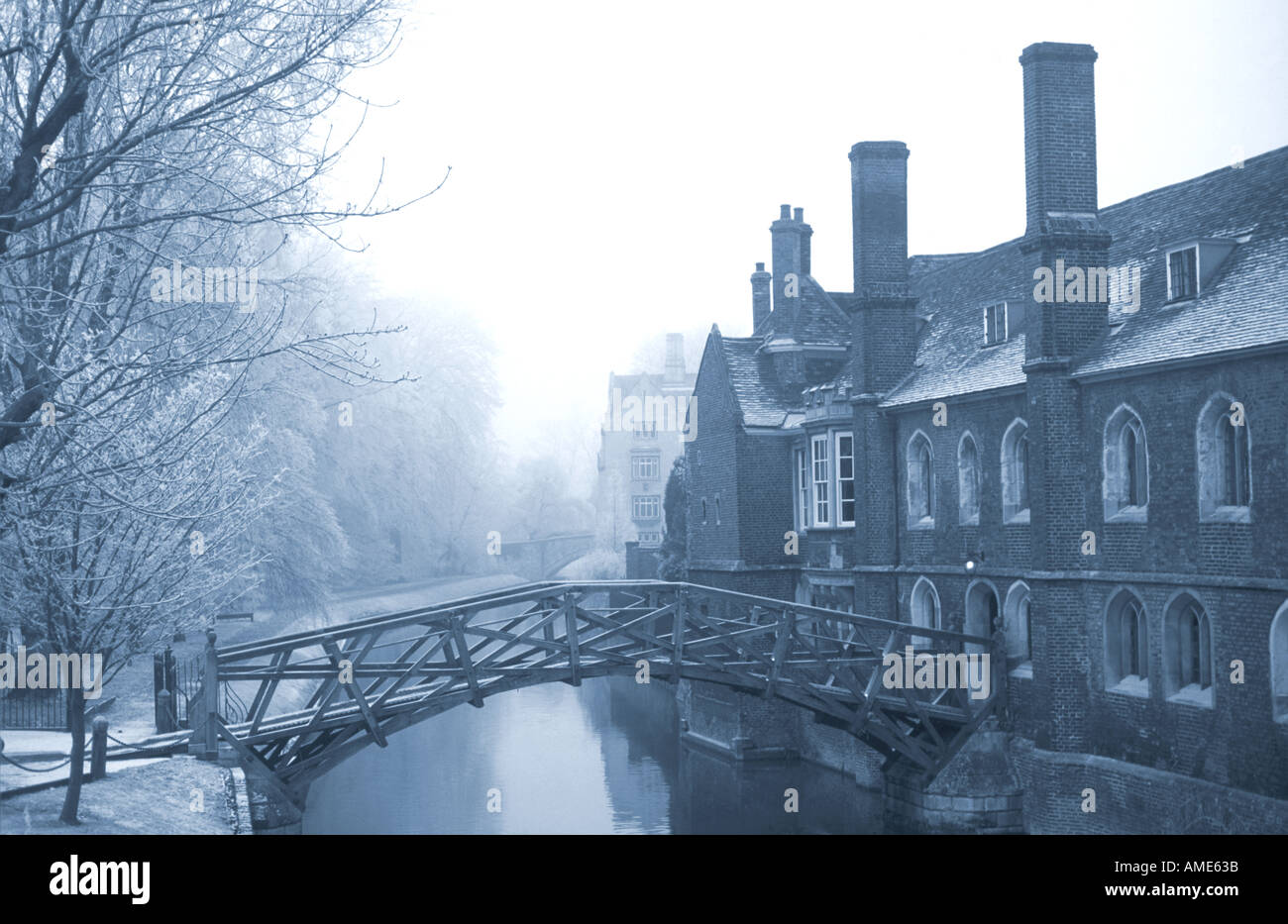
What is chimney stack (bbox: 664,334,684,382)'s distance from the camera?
256 feet

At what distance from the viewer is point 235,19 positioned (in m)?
10.4

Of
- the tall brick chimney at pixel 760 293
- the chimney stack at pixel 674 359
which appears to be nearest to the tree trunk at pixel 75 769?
the tall brick chimney at pixel 760 293

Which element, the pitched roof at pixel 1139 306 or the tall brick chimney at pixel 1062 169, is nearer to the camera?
the pitched roof at pixel 1139 306

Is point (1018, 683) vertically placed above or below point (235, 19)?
below

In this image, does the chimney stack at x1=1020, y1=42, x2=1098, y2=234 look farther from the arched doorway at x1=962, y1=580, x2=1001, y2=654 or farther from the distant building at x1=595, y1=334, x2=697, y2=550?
the distant building at x1=595, y1=334, x2=697, y2=550

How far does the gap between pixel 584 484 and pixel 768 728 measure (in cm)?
9309

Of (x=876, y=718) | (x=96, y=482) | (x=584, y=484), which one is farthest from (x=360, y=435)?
(x=584, y=484)

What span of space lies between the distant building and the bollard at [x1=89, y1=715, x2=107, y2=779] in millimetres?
53247

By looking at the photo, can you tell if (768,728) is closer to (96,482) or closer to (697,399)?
(697,399)

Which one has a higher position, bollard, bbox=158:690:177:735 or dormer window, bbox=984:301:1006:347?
dormer window, bbox=984:301:1006:347

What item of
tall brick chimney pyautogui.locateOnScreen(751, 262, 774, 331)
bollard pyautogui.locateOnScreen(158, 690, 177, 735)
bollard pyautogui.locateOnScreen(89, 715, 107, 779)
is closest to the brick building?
tall brick chimney pyautogui.locateOnScreen(751, 262, 774, 331)

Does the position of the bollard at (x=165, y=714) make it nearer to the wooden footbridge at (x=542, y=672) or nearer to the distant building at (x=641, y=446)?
the wooden footbridge at (x=542, y=672)

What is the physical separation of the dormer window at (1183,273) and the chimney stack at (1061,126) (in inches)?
73.6

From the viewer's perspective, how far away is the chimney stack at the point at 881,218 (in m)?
26.1
